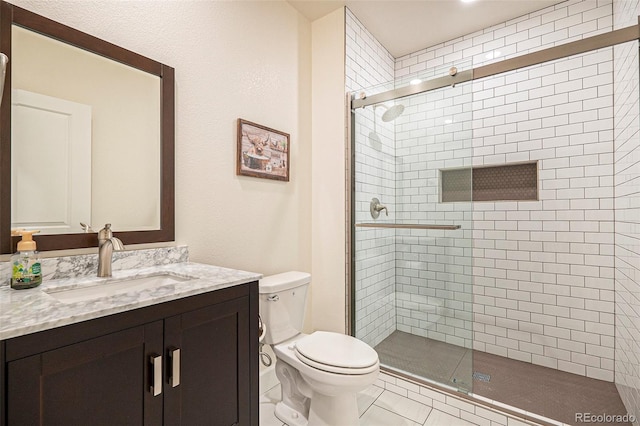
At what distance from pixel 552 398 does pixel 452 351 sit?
0.67m

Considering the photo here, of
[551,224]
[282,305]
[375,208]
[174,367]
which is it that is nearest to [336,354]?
[282,305]

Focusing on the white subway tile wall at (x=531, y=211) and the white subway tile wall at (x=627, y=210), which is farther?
the white subway tile wall at (x=531, y=211)

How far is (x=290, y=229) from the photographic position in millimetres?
2291

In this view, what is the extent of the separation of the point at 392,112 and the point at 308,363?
174 centimetres

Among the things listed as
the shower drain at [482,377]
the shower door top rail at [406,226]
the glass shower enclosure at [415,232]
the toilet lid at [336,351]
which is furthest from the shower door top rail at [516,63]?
the shower drain at [482,377]

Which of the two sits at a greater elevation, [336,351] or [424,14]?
[424,14]

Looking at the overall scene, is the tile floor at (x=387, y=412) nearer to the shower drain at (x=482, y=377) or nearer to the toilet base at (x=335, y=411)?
the toilet base at (x=335, y=411)

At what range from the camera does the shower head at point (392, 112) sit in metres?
2.24

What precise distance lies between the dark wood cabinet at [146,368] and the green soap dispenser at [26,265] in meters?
0.44

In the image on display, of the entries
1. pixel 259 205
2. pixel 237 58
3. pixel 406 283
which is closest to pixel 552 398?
pixel 406 283

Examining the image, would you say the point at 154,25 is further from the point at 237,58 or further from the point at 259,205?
the point at 259,205

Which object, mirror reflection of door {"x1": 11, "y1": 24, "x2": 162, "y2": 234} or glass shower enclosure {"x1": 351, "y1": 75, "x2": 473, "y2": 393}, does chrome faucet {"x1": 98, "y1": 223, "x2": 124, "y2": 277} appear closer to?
mirror reflection of door {"x1": 11, "y1": 24, "x2": 162, "y2": 234}

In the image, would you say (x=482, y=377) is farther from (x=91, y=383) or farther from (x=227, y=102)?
(x=227, y=102)

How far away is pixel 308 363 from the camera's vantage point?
1581 millimetres
